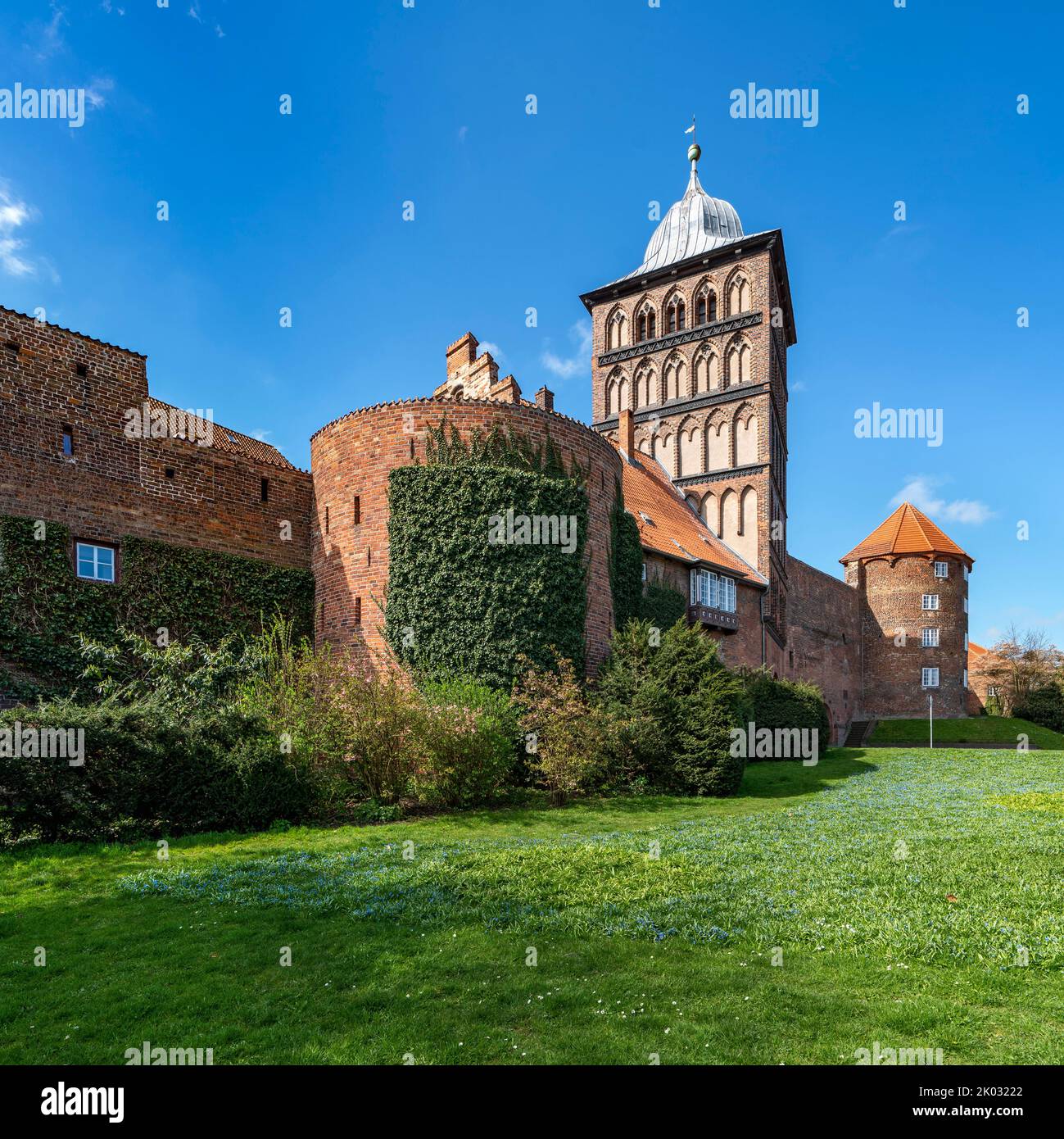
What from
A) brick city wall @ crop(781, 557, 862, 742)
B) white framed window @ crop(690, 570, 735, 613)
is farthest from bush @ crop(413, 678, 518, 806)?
brick city wall @ crop(781, 557, 862, 742)

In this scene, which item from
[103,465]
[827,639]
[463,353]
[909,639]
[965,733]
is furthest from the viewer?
[909,639]

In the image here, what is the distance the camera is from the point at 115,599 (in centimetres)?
1595

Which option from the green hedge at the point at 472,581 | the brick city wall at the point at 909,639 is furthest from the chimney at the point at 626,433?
the brick city wall at the point at 909,639

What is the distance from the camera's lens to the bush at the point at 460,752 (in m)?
13.1

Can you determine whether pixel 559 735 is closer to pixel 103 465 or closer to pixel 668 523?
pixel 103 465

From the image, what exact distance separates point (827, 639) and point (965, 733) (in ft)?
28.9

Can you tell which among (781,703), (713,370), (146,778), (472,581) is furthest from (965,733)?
(146,778)

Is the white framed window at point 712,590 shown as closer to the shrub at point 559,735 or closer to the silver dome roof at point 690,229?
the shrub at point 559,735

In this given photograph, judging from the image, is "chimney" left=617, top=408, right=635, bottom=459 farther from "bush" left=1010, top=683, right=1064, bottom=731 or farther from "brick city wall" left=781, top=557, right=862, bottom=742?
"bush" left=1010, top=683, right=1064, bottom=731

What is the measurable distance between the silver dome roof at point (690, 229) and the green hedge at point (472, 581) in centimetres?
2452

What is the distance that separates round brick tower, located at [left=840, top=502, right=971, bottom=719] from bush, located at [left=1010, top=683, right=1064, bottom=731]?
3.34m

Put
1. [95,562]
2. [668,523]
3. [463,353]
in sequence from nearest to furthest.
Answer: [95,562]
[463,353]
[668,523]

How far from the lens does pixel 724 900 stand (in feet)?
23.6
